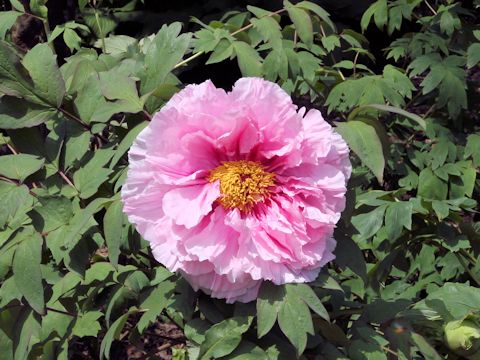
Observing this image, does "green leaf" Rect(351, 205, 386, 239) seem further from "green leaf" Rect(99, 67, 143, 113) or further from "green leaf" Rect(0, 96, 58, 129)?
"green leaf" Rect(0, 96, 58, 129)

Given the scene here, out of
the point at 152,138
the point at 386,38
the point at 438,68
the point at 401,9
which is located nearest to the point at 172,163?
the point at 152,138

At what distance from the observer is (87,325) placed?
153 cm

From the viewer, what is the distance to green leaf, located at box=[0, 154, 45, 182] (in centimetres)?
148

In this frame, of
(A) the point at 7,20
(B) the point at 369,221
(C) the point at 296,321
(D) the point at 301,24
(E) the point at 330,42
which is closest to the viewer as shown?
(C) the point at 296,321

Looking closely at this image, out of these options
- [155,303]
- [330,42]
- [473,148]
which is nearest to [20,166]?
[155,303]

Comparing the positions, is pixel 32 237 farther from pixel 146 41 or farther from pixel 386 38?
pixel 386 38

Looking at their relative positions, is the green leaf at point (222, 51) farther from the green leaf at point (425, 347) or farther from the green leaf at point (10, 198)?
the green leaf at point (425, 347)

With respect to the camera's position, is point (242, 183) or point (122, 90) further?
point (122, 90)

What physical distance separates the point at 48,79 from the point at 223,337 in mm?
642

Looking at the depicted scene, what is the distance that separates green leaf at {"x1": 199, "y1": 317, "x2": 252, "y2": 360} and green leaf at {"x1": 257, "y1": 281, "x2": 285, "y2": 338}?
0.19 ft

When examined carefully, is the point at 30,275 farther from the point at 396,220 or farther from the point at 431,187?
the point at 431,187

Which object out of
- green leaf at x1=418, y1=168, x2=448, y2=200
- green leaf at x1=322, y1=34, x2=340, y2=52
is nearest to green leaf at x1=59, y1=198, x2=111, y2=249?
green leaf at x1=322, y1=34, x2=340, y2=52

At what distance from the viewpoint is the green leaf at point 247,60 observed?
5.29 feet

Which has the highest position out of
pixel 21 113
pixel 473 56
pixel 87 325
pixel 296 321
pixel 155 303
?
pixel 21 113
